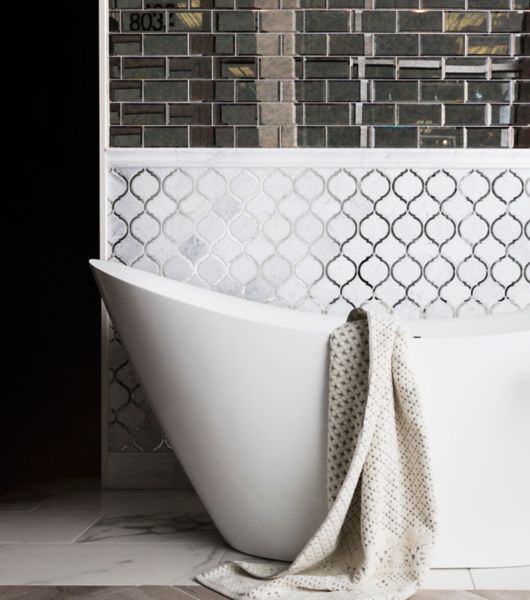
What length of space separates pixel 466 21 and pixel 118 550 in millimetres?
1918

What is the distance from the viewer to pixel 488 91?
253 centimetres

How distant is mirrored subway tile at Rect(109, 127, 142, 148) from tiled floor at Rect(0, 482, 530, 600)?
3.66 feet

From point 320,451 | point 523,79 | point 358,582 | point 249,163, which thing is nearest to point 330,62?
point 249,163

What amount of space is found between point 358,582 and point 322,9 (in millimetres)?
1796

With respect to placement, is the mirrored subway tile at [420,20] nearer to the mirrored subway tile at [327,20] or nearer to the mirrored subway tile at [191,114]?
the mirrored subway tile at [327,20]

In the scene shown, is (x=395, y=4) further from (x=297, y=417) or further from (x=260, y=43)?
(x=297, y=417)

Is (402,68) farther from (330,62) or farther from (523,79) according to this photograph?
(523,79)

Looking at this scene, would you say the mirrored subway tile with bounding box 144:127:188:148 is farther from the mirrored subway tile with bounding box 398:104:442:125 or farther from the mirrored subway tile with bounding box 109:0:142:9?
the mirrored subway tile with bounding box 398:104:442:125

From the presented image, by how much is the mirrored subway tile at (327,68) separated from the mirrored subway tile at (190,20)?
0.35 meters

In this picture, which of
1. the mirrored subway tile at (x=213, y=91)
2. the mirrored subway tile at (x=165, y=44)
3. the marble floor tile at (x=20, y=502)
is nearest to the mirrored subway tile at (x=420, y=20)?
the mirrored subway tile at (x=213, y=91)

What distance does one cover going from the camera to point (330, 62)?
253 cm

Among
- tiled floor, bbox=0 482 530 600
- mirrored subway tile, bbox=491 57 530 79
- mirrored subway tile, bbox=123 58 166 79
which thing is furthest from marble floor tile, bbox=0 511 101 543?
mirrored subway tile, bbox=491 57 530 79

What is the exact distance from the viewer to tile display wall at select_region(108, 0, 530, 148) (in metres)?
2.52

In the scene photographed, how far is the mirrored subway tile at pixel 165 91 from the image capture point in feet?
8.36
